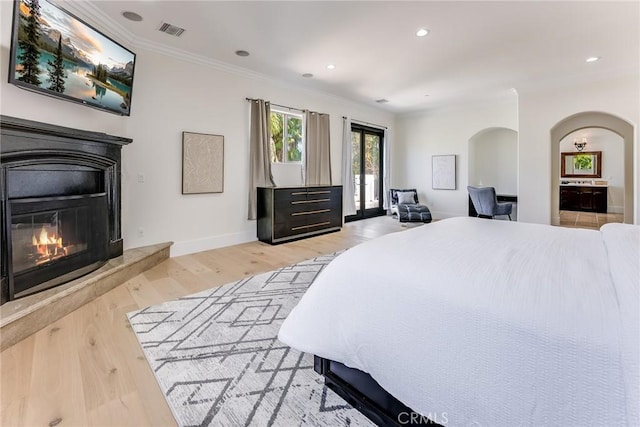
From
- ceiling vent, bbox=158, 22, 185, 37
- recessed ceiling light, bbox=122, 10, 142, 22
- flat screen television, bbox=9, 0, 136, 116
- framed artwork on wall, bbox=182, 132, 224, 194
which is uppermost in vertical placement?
ceiling vent, bbox=158, 22, 185, 37

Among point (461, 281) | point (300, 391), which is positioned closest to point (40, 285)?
point (300, 391)

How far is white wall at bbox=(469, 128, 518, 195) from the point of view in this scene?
760 centimetres

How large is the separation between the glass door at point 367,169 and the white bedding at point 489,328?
18.8 ft

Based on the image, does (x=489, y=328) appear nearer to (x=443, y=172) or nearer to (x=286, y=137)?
(x=286, y=137)

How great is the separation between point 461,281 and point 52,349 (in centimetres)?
247

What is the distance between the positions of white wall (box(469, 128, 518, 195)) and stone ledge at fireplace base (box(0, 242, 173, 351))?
7428mm

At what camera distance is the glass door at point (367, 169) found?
7332mm

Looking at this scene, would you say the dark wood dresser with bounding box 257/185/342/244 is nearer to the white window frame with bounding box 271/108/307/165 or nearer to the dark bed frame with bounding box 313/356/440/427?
the white window frame with bounding box 271/108/307/165

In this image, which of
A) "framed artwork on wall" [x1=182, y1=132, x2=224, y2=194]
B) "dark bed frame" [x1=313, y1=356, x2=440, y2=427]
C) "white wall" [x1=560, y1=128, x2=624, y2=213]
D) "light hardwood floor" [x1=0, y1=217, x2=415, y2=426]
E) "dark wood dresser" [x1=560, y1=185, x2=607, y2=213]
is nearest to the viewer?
"dark bed frame" [x1=313, y1=356, x2=440, y2=427]

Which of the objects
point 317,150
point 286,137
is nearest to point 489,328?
point 286,137

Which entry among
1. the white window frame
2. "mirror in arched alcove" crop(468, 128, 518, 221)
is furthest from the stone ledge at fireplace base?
"mirror in arched alcove" crop(468, 128, 518, 221)

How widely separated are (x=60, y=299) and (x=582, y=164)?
12440 mm

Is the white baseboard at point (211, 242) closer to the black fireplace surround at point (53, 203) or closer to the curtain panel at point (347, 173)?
the black fireplace surround at point (53, 203)

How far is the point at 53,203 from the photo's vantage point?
2551 millimetres
